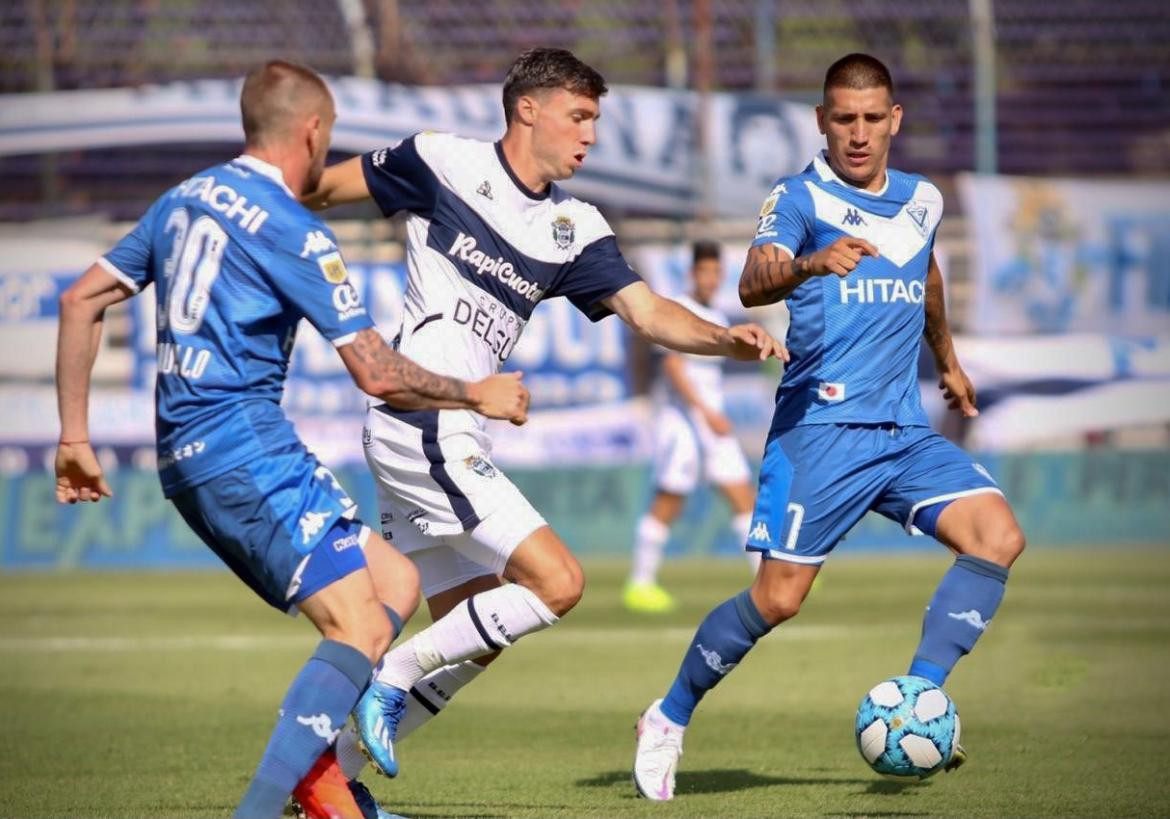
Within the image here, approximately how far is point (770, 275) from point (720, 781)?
2036 mm

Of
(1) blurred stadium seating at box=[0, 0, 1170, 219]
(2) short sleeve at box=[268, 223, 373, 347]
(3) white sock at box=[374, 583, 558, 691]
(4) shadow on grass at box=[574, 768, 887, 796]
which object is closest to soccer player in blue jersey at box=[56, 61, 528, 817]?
(2) short sleeve at box=[268, 223, 373, 347]

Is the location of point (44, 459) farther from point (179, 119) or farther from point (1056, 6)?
point (1056, 6)

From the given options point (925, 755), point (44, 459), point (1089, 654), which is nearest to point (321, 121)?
point (925, 755)

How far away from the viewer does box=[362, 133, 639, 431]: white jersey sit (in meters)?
6.52

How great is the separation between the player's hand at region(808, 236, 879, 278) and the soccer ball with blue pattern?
149 centimetres

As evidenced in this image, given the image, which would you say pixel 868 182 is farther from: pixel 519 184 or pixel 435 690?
pixel 435 690

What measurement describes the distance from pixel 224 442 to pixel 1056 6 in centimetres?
1932

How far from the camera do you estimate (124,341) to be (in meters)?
20.4

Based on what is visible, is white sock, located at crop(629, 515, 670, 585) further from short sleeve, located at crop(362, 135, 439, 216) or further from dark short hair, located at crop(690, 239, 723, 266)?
short sleeve, located at crop(362, 135, 439, 216)

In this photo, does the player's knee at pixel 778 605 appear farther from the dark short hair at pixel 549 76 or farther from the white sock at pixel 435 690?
the dark short hair at pixel 549 76

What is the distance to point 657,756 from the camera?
6.65m

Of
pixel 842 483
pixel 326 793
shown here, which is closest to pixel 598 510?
pixel 842 483

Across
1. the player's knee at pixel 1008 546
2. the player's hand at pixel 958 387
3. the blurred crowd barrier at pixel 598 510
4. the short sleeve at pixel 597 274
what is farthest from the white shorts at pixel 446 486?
the blurred crowd barrier at pixel 598 510

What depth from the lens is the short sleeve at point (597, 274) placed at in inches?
265
